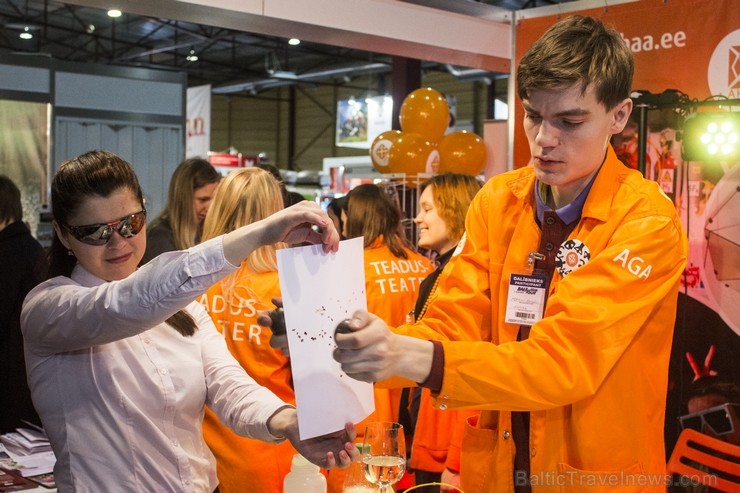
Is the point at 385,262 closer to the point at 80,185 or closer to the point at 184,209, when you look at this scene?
the point at 184,209

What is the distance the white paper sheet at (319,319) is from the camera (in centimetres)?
133

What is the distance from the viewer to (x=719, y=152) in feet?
12.1

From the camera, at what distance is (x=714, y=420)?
3742mm

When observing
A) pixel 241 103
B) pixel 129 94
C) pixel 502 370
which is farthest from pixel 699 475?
pixel 241 103

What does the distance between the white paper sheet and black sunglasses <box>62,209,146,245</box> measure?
0.72 metres

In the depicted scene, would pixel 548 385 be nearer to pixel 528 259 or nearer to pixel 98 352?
pixel 528 259

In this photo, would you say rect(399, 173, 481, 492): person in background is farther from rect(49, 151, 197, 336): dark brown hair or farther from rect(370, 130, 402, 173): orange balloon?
rect(370, 130, 402, 173): orange balloon

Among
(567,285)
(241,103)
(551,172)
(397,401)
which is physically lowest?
(397,401)

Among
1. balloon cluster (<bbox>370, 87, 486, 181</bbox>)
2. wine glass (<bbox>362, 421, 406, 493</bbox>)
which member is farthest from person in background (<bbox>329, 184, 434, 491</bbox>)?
wine glass (<bbox>362, 421, 406, 493</bbox>)

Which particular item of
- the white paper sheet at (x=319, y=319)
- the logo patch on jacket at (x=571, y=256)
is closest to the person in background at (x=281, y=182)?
the logo patch on jacket at (x=571, y=256)

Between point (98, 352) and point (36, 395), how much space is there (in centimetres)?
18

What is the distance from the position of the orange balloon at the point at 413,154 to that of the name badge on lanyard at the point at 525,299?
418 centimetres

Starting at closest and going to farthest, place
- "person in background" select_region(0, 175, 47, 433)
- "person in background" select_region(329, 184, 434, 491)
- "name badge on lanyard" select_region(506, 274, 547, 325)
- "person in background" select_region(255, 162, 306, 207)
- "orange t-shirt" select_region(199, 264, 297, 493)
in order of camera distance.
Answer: "name badge on lanyard" select_region(506, 274, 547, 325) < "orange t-shirt" select_region(199, 264, 297, 493) < "person in background" select_region(329, 184, 434, 491) < "person in background" select_region(255, 162, 306, 207) < "person in background" select_region(0, 175, 47, 433)

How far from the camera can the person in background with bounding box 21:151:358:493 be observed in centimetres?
175
